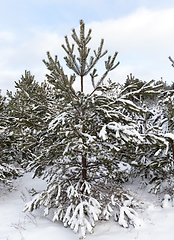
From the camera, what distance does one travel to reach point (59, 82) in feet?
15.8

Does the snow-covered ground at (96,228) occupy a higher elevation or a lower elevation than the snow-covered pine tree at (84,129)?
lower

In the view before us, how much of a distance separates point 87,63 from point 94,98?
120 centimetres

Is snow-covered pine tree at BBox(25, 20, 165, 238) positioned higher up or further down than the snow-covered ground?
higher up

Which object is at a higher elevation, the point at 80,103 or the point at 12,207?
the point at 80,103

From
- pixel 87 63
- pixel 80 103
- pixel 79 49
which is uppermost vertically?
pixel 79 49

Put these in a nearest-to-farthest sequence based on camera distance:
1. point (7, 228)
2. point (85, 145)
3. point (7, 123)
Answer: point (85, 145) → point (7, 228) → point (7, 123)

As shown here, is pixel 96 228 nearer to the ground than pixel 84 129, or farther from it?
nearer to the ground

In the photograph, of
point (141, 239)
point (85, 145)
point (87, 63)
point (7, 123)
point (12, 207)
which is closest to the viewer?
point (141, 239)

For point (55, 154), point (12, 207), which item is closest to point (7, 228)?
point (12, 207)

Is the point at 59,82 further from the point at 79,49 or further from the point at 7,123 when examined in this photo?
the point at 7,123

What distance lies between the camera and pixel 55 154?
547 cm

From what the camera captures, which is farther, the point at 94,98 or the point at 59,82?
the point at 94,98

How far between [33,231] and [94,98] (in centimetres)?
404

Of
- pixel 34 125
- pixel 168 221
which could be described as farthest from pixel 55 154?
pixel 168 221
